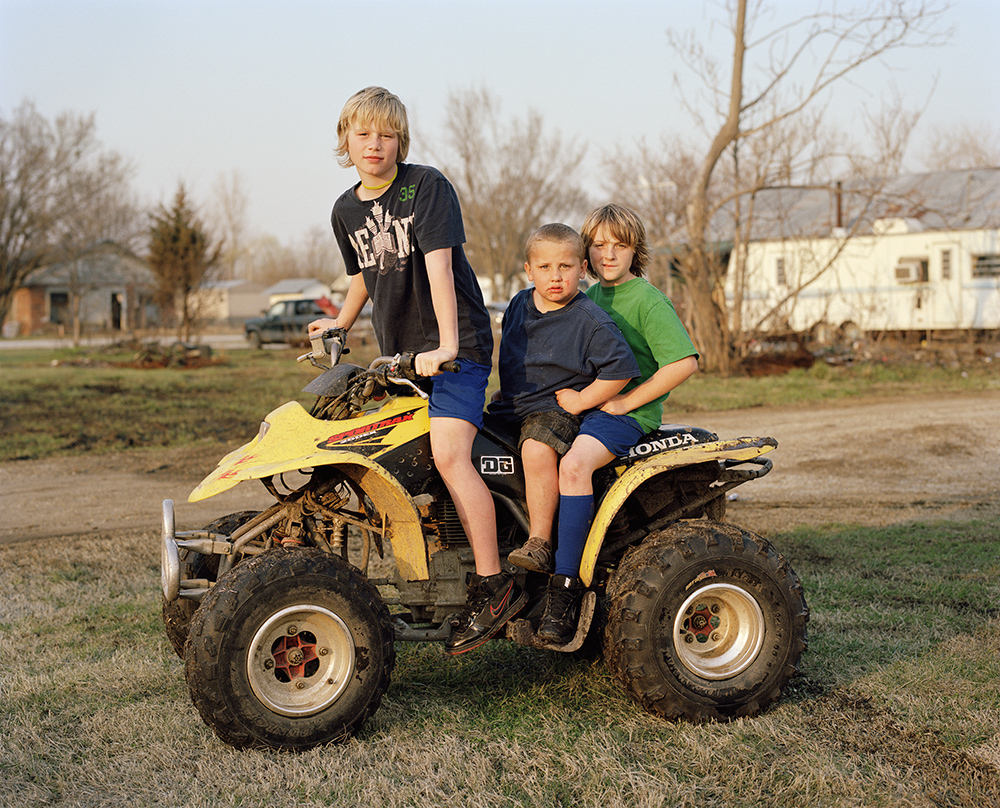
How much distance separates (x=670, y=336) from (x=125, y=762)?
2.66 m

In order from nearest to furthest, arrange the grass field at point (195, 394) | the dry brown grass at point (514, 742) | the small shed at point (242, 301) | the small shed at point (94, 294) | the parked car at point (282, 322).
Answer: the dry brown grass at point (514, 742) < the grass field at point (195, 394) < the parked car at point (282, 322) < the small shed at point (94, 294) < the small shed at point (242, 301)

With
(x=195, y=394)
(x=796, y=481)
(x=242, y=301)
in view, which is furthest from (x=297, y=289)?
(x=796, y=481)

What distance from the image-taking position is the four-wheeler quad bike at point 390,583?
11.2 ft

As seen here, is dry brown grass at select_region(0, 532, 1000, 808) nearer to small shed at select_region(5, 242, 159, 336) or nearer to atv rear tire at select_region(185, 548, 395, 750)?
atv rear tire at select_region(185, 548, 395, 750)

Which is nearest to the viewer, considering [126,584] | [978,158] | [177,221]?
A: [126,584]

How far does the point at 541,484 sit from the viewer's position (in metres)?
3.77

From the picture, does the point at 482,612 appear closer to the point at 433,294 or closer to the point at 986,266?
the point at 433,294

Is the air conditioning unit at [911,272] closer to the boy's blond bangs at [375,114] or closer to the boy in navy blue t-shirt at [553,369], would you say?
the boy in navy blue t-shirt at [553,369]

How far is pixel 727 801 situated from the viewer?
123 inches

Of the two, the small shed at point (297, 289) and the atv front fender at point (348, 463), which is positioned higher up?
the small shed at point (297, 289)

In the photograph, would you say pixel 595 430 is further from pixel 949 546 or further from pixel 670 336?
pixel 949 546

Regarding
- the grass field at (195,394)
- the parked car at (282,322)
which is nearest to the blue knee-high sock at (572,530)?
the grass field at (195,394)

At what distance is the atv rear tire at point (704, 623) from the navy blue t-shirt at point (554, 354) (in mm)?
735

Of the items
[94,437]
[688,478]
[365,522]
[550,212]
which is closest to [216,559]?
[365,522]
